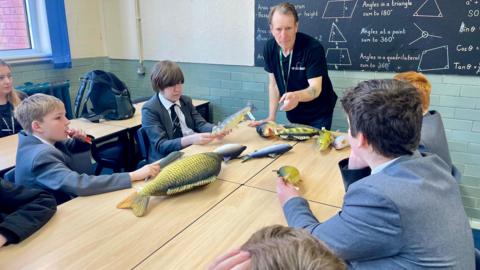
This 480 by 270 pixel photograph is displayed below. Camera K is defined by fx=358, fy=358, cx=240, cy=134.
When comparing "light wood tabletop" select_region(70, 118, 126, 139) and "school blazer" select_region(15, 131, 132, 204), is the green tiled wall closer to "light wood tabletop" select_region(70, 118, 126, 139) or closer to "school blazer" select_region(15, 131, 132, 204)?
"light wood tabletop" select_region(70, 118, 126, 139)

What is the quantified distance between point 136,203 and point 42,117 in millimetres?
807

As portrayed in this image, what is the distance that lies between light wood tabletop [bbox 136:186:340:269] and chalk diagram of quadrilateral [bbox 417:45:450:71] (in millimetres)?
1965

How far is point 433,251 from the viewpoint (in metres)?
0.89

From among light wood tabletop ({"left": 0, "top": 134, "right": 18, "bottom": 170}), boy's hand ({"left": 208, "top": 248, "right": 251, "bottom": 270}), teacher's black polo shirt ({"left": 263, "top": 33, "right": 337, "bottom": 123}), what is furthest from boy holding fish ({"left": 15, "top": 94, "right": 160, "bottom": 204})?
teacher's black polo shirt ({"left": 263, "top": 33, "right": 337, "bottom": 123})

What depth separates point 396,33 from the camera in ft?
9.40

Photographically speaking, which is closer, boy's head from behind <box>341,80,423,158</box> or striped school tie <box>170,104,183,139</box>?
boy's head from behind <box>341,80,423,158</box>

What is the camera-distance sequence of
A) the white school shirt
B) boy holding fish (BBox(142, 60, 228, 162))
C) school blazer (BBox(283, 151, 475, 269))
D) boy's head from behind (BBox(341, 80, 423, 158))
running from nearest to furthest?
school blazer (BBox(283, 151, 475, 269))
boy's head from behind (BBox(341, 80, 423, 158))
boy holding fish (BBox(142, 60, 228, 162))
the white school shirt

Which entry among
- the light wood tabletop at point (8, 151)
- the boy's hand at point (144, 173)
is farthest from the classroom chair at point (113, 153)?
the boy's hand at point (144, 173)

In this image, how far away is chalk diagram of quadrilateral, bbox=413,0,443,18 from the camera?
8.84 ft

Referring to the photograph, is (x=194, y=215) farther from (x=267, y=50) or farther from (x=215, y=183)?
(x=267, y=50)

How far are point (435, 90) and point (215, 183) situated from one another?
2.13 meters

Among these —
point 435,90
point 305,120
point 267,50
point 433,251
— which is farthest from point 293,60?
point 433,251

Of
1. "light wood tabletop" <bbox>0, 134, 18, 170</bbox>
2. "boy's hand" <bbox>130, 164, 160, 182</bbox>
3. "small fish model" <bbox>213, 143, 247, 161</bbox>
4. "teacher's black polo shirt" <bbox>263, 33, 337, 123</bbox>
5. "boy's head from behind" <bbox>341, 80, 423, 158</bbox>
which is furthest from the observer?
"teacher's black polo shirt" <bbox>263, 33, 337, 123</bbox>

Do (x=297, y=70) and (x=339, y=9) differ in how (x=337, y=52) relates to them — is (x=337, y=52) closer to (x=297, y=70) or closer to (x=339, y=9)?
(x=339, y=9)
